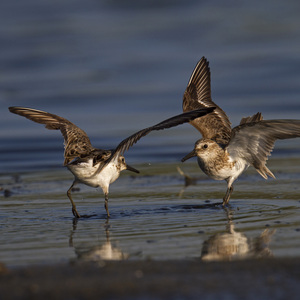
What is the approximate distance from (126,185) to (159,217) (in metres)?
2.63

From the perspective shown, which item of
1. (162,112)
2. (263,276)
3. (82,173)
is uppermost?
(162,112)

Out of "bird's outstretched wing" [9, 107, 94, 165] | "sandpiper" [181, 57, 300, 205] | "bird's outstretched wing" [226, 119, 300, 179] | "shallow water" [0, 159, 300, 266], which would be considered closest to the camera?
"shallow water" [0, 159, 300, 266]

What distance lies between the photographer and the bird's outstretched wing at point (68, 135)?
7.78 meters

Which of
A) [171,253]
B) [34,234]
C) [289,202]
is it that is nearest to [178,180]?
[289,202]

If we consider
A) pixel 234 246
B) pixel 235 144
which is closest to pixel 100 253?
pixel 234 246

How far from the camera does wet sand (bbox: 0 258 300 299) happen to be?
3828 millimetres

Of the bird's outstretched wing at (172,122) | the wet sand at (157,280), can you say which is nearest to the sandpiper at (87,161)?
the bird's outstretched wing at (172,122)

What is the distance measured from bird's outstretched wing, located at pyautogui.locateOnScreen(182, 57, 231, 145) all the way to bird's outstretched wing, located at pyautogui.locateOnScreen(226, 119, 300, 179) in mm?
604

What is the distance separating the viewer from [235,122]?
46.2ft

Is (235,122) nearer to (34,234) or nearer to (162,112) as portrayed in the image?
(162,112)

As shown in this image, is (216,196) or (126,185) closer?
(216,196)

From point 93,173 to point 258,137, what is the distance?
6.89ft

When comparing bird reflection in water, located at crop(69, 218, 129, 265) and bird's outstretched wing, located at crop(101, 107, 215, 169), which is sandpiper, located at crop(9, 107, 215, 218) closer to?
bird's outstretched wing, located at crop(101, 107, 215, 169)

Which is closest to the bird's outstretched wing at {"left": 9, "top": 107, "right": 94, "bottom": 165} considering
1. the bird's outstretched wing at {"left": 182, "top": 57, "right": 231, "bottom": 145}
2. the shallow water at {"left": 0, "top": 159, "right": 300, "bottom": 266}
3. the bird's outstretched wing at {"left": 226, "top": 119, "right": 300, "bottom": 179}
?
the shallow water at {"left": 0, "top": 159, "right": 300, "bottom": 266}
